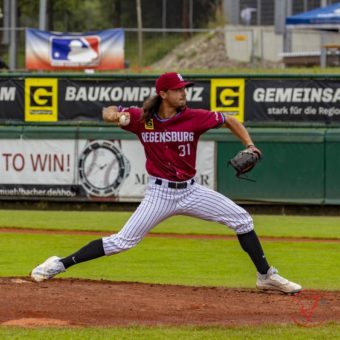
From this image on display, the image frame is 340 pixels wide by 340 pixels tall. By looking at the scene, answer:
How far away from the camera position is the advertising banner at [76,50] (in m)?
24.8

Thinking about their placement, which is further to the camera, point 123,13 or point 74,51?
point 123,13

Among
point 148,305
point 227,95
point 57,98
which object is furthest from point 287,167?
point 148,305

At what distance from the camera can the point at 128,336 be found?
6711 mm

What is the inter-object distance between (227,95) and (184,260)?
6245 millimetres

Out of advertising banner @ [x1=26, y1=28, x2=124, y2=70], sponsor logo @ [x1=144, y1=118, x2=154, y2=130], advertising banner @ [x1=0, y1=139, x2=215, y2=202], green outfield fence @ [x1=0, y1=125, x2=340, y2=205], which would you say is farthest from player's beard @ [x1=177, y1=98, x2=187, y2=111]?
advertising banner @ [x1=26, y1=28, x2=124, y2=70]

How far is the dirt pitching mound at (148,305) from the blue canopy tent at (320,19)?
621 inches

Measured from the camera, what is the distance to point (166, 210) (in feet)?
27.0

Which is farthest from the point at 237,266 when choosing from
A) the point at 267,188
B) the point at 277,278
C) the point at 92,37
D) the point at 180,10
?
the point at 180,10

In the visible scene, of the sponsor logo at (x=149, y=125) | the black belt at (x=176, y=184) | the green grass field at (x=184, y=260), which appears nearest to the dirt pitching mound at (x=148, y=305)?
the green grass field at (x=184, y=260)

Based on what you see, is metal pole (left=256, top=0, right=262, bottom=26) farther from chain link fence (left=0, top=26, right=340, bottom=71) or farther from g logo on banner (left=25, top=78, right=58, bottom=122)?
g logo on banner (left=25, top=78, right=58, bottom=122)

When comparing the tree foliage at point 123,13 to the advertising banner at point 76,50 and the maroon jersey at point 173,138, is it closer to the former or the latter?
the advertising banner at point 76,50

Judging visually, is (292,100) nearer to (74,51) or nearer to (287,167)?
(287,167)

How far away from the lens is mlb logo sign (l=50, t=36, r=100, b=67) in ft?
81.7

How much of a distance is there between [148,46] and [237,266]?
64.8 ft
